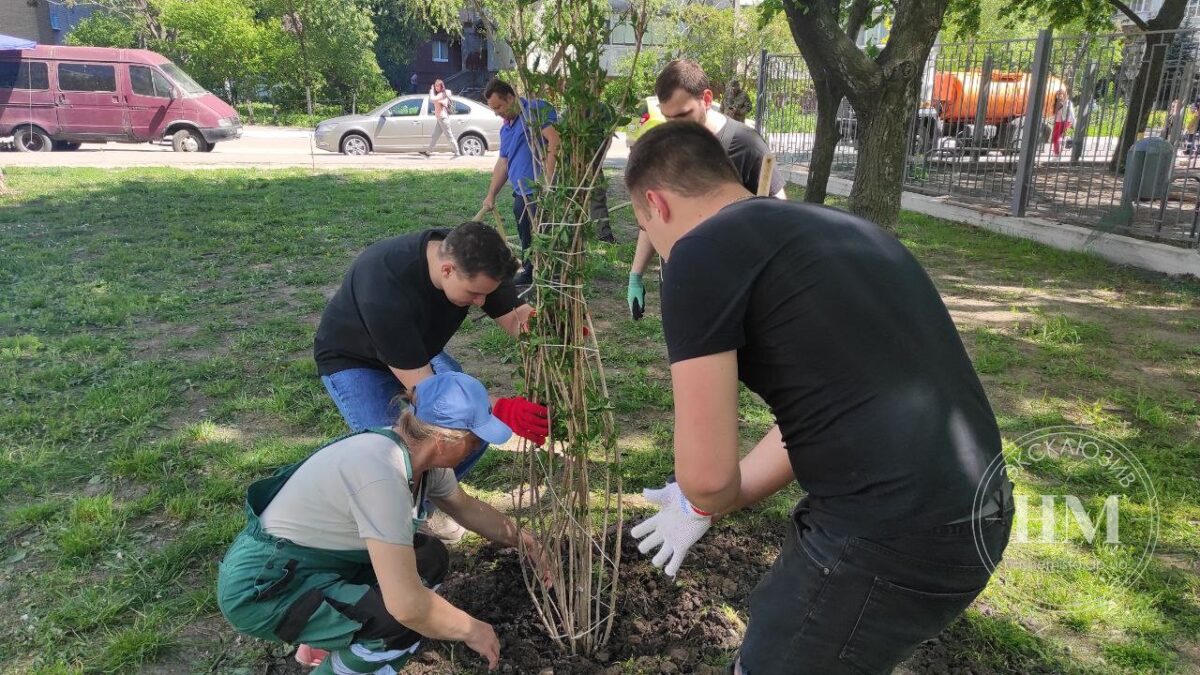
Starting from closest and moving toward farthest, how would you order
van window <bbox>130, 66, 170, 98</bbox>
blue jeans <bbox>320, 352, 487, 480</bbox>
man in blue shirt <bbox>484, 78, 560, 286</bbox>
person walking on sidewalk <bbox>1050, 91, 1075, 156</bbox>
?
man in blue shirt <bbox>484, 78, 560, 286</bbox>, blue jeans <bbox>320, 352, 487, 480</bbox>, person walking on sidewalk <bbox>1050, 91, 1075, 156</bbox>, van window <bbox>130, 66, 170, 98</bbox>

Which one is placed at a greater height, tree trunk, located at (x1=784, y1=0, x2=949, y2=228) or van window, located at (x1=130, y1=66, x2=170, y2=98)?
van window, located at (x1=130, y1=66, x2=170, y2=98)

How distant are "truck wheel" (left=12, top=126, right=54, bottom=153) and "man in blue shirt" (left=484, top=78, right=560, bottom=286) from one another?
12935 mm

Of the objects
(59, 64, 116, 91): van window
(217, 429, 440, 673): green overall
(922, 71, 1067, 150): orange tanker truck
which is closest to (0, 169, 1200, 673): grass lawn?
(217, 429, 440, 673): green overall

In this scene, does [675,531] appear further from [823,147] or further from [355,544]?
[823,147]

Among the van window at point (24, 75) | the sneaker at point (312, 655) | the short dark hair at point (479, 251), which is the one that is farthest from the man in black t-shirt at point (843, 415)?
the van window at point (24, 75)

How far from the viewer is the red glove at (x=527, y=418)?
6.82 feet

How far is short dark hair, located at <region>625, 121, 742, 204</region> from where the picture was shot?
1458mm

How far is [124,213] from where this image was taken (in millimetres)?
8750

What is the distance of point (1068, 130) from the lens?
335 inches

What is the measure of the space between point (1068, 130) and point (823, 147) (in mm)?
3192

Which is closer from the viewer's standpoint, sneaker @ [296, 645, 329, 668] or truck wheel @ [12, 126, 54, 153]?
sneaker @ [296, 645, 329, 668]

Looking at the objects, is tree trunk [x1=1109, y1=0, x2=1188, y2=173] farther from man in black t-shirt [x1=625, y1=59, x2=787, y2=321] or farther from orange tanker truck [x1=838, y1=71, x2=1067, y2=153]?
man in black t-shirt [x1=625, y1=59, x2=787, y2=321]

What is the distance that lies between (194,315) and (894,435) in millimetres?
5338

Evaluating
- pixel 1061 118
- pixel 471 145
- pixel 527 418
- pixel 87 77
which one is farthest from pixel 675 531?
pixel 87 77
